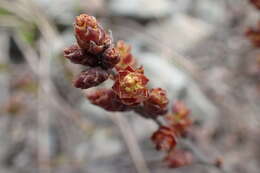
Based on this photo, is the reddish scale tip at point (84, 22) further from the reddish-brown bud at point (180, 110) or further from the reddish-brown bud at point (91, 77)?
the reddish-brown bud at point (180, 110)

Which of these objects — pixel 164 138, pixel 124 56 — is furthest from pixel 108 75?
pixel 164 138

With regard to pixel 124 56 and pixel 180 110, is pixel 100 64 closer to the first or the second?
pixel 124 56

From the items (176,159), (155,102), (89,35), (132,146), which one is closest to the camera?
(89,35)

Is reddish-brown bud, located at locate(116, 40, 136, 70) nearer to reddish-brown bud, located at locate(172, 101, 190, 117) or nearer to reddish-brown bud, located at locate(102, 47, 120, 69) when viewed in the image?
reddish-brown bud, located at locate(102, 47, 120, 69)

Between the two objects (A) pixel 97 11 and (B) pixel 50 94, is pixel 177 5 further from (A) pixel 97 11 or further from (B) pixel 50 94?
(B) pixel 50 94

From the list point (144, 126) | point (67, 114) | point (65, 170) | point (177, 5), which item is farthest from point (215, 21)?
point (65, 170)

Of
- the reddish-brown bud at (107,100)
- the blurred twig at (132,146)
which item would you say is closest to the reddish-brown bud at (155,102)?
the reddish-brown bud at (107,100)
